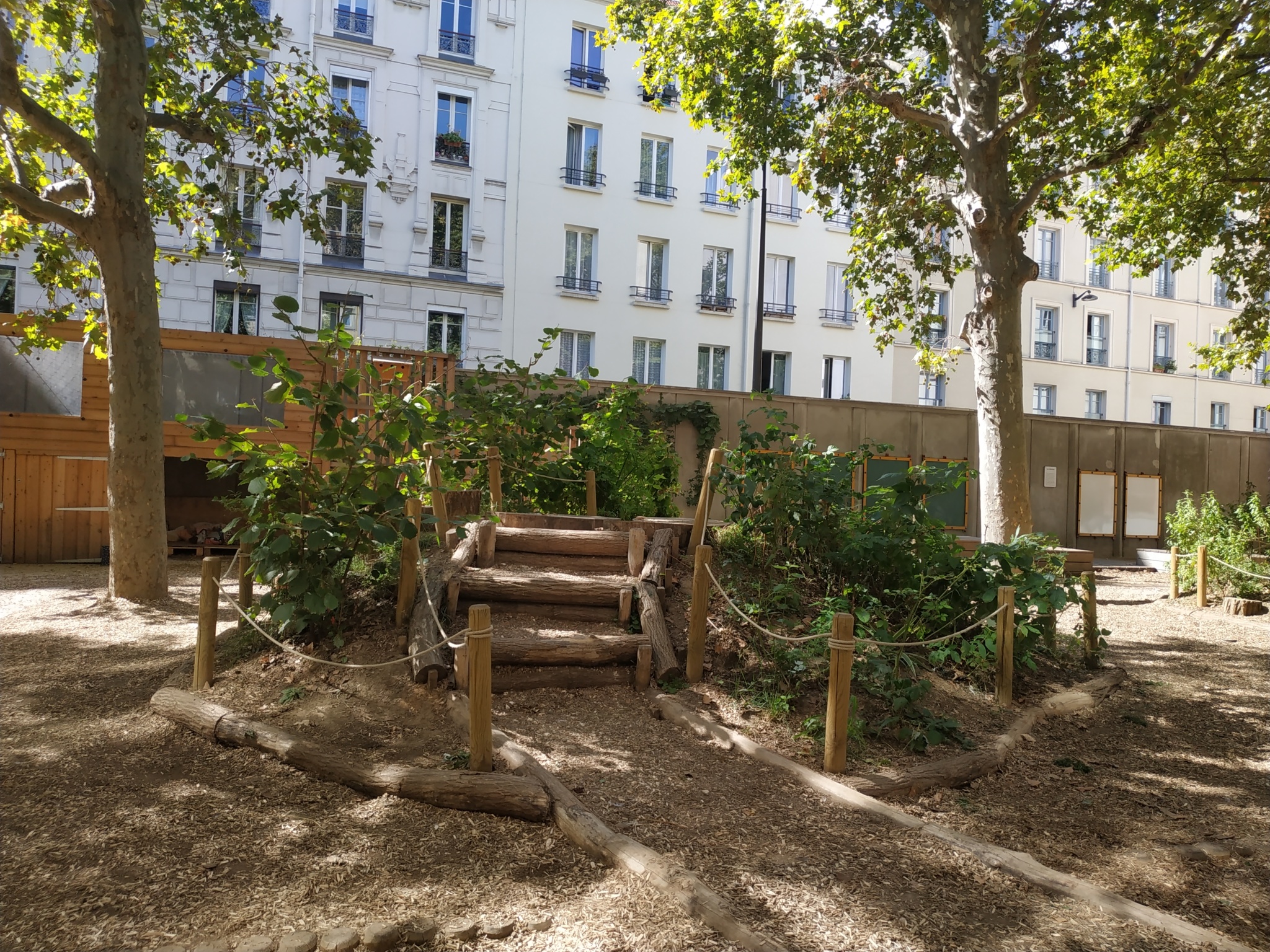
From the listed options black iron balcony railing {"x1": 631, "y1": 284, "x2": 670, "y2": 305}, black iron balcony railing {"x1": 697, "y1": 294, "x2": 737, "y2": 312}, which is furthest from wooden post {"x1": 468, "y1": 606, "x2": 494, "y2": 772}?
black iron balcony railing {"x1": 697, "y1": 294, "x2": 737, "y2": 312}

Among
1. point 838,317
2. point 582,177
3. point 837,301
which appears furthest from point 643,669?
point 837,301

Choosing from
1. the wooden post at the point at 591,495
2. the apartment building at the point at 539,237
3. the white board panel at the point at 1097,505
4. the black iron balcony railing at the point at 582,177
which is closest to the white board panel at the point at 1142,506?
the white board panel at the point at 1097,505

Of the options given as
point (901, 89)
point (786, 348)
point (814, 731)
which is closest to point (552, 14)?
point (786, 348)

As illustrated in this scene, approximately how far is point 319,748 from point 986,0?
11689 millimetres

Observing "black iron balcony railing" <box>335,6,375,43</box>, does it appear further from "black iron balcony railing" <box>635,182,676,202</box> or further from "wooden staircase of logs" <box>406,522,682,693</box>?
"wooden staircase of logs" <box>406,522,682,693</box>

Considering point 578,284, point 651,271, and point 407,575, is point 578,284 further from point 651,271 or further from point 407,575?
point 407,575

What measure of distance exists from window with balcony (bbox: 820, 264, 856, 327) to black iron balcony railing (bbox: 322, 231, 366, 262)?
13.3m

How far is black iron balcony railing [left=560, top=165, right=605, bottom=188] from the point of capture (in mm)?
23859

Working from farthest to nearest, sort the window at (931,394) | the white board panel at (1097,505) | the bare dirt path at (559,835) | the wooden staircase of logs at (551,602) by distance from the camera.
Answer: the window at (931,394) < the white board panel at (1097,505) < the wooden staircase of logs at (551,602) < the bare dirt path at (559,835)

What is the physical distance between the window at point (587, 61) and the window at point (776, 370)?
28.9ft

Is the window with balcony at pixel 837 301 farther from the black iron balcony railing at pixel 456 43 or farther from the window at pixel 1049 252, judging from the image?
the black iron balcony railing at pixel 456 43

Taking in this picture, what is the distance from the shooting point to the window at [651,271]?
2475 cm

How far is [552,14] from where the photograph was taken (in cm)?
2377

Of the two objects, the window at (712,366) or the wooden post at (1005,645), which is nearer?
the wooden post at (1005,645)
